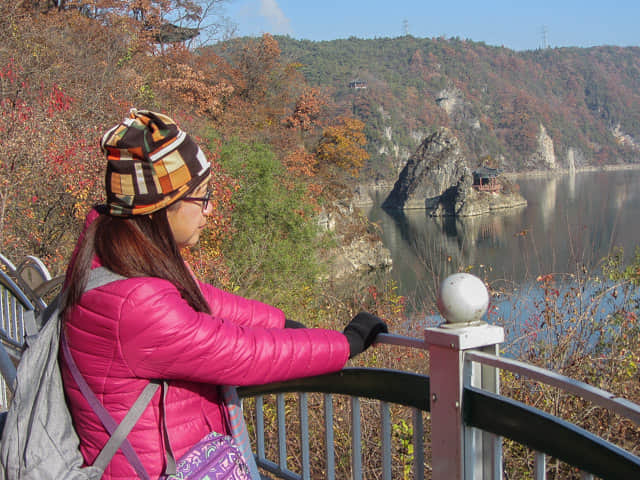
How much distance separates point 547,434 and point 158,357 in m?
0.85

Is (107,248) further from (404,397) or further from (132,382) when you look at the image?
(404,397)

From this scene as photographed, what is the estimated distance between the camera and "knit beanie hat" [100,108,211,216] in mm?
1336

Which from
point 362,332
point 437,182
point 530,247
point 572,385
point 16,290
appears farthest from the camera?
point 437,182

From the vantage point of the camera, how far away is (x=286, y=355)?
1399mm

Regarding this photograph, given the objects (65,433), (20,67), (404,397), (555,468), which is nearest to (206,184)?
(65,433)

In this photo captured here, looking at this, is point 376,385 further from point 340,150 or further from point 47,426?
point 340,150

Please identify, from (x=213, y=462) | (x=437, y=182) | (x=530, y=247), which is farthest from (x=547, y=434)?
(x=437, y=182)

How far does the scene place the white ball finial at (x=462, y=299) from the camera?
1387 millimetres

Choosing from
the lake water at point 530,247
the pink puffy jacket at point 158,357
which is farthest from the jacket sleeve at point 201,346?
the lake water at point 530,247

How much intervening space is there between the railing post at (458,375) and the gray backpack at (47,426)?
2.28ft

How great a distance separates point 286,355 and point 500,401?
512 millimetres

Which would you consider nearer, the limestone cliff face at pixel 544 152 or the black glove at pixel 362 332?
the black glove at pixel 362 332

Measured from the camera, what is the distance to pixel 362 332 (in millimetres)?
1619

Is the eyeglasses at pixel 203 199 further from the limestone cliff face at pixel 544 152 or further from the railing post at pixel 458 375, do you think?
the limestone cliff face at pixel 544 152
